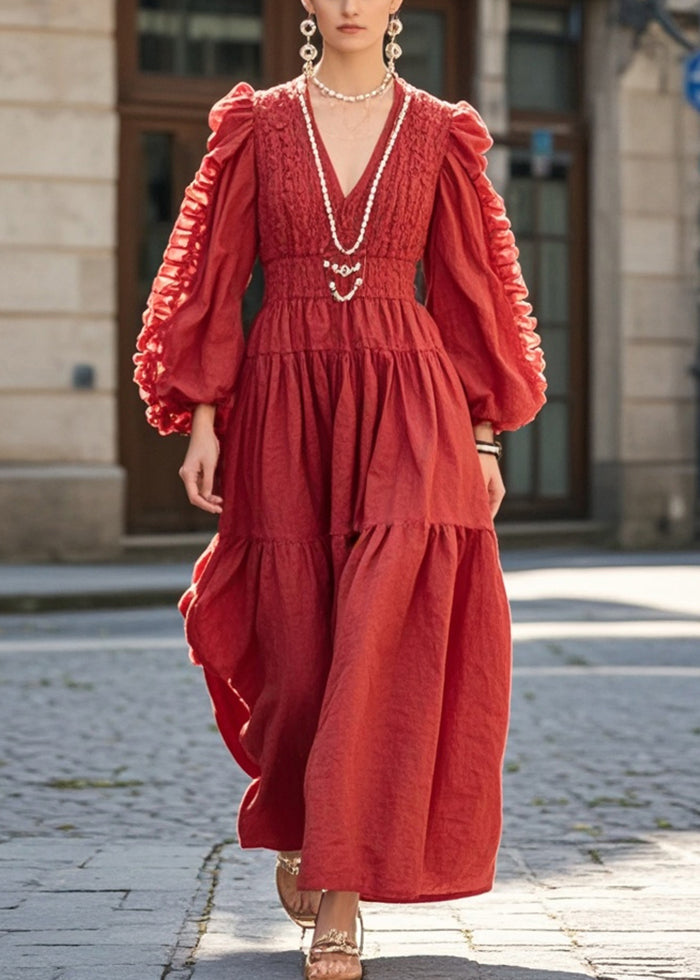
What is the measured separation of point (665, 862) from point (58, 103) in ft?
38.5

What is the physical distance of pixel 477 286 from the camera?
4.33 metres

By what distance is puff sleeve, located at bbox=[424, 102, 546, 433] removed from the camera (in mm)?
4305

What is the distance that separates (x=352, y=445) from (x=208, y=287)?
0.45 meters

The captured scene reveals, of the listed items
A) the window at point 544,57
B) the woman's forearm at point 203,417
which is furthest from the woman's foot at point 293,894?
the window at point 544,57

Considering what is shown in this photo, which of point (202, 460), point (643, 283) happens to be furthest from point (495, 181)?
point (202, 460)

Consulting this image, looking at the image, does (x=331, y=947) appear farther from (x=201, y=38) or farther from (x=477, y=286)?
(x=201, y=38)

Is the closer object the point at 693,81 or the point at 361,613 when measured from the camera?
the point at 361,613

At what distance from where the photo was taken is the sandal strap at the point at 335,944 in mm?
3914

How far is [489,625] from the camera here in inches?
161

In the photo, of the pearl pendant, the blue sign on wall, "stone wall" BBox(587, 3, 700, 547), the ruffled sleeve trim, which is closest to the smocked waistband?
the pearl pendant

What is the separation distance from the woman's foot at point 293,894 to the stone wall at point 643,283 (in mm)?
14008

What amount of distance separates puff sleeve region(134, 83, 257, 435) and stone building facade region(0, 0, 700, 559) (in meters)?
11.3

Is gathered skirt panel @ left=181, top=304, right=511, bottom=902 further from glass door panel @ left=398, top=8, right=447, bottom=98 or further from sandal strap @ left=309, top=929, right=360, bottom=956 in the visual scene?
glass door panel @ left=398, top=8, right=447, bottom=98

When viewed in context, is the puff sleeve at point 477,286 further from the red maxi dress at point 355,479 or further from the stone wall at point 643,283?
the stone wall at point 643,283
